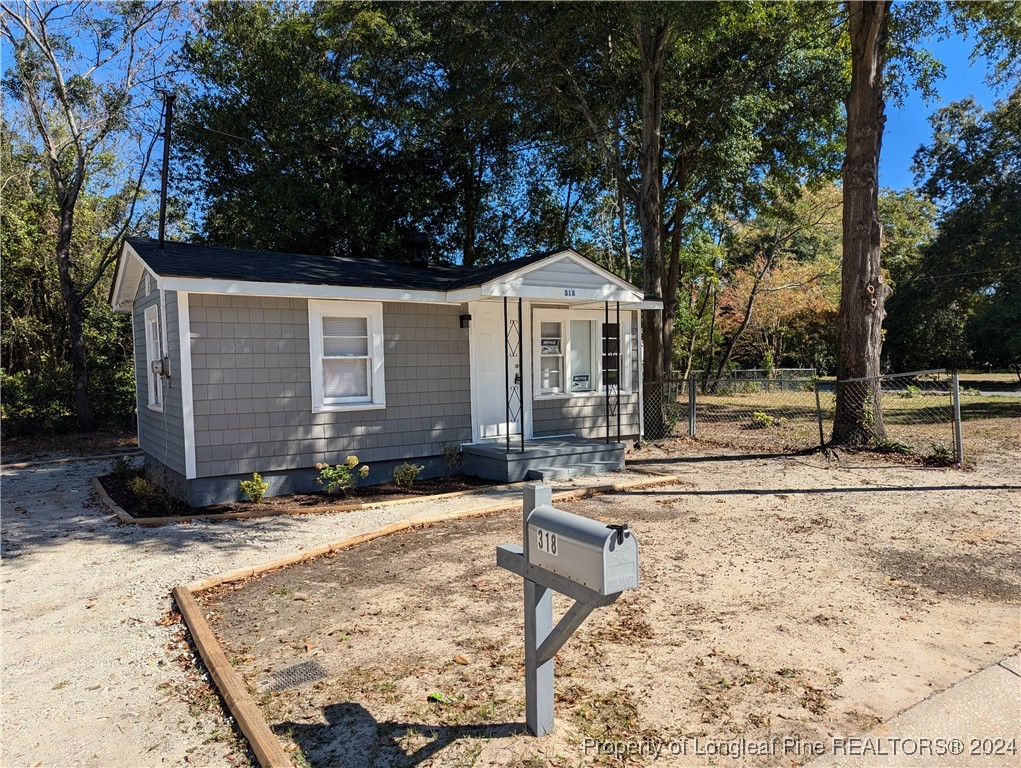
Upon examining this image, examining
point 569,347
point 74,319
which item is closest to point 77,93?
point 74,319

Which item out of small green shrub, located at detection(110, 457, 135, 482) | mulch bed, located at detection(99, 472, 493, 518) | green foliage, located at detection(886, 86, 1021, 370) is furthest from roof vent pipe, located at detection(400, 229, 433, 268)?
green foliage, located at detection(886, 86, 1021, 370)

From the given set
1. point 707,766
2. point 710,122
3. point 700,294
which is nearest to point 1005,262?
point 700,294

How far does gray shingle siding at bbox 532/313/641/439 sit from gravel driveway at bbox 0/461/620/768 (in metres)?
2.56

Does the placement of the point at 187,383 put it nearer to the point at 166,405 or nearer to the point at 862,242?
the point at 166,405

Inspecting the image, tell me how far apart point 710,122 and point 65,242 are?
15317 millimetres

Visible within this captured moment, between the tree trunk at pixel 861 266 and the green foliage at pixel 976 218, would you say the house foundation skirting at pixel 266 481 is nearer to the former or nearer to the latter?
the tree trunk at pixel 861 266

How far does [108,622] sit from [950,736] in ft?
16.5

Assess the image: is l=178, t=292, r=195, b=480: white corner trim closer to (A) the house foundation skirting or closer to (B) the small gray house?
(B) the small gray house

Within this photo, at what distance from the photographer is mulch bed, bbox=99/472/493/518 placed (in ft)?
25.5

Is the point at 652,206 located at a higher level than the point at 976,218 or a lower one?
lower

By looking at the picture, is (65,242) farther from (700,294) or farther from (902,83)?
(700,294)

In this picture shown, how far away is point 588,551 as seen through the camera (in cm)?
241

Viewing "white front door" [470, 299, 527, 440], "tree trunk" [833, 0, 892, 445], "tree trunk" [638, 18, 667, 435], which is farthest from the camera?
"tree trunk" [638, 18, 667, 435]

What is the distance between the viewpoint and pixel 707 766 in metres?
2.75
